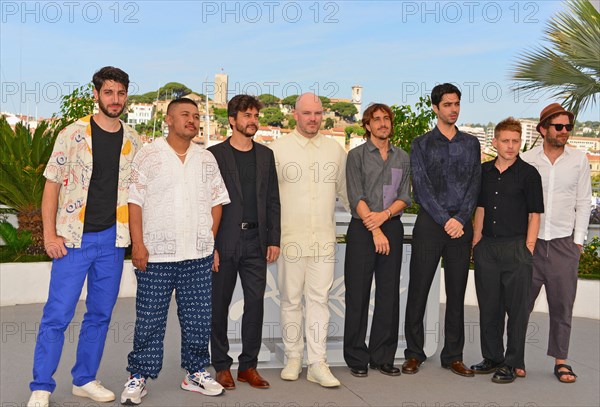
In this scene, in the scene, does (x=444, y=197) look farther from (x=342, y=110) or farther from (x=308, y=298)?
(x=342, y=110)

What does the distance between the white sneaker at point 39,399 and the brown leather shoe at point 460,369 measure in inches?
105

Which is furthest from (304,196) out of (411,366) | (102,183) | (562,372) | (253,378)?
(562,372)

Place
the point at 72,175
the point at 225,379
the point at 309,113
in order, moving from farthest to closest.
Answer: the point at 309,113 < the point at 225,379 < the point at 72,175

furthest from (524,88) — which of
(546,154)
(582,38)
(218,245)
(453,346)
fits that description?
(218,245)

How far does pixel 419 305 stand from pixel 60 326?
2363 millimetres

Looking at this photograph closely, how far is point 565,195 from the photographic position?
16.4 feet

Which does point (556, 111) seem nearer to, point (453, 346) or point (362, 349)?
point (453, 346)

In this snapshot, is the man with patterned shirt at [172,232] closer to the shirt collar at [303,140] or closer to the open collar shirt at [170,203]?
the open collar shirt at [170,203]

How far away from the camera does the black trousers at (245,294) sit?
4516 mm

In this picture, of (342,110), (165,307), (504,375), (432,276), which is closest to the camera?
(165,307)

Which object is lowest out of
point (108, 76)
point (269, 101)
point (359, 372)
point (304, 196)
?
point (359, 372)

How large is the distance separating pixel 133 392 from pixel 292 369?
107 cm

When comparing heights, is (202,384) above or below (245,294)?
below

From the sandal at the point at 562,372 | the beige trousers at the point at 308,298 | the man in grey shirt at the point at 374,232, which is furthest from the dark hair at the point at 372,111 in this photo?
the sandal at the point at 562,372
